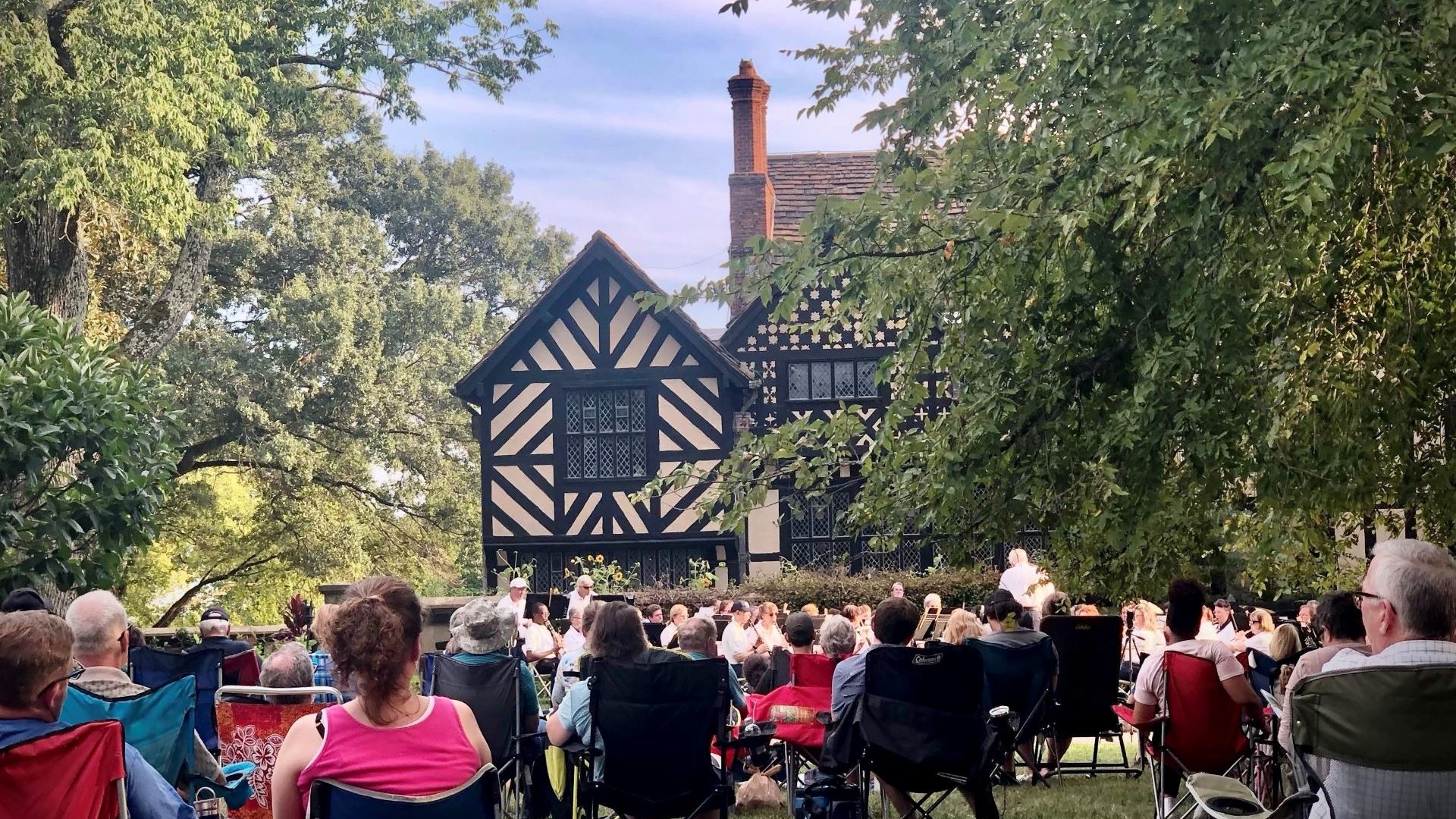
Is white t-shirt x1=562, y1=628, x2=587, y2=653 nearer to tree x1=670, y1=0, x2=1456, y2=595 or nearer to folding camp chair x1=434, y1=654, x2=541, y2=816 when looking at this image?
folding camp chair x1=434, y1=654, x2=541, y2=816

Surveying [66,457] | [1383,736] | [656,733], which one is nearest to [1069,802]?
[656,733]

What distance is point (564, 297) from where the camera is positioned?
24531 mm

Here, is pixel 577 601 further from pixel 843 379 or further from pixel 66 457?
pixel 843 379

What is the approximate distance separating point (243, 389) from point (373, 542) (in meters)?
5.76

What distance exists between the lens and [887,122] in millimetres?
8016

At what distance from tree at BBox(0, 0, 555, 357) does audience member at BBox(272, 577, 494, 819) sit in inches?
551

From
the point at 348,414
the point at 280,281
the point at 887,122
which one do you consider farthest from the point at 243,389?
the point at 887,122

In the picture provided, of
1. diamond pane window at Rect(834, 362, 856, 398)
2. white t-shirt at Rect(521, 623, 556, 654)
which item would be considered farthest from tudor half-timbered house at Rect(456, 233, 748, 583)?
white t-shirt at Rect(521, 623, 556, 654)

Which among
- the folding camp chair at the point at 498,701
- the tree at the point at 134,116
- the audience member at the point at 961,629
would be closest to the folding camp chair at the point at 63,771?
the folding camp chair at the point at 498,701

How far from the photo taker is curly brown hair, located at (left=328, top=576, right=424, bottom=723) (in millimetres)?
3490

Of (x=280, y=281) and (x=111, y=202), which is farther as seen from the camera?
(x=280, y=281)

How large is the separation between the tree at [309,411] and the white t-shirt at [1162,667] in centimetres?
1819

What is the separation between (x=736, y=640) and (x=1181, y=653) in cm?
648

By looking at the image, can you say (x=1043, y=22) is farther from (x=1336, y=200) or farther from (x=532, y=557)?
(x=532, y=557)
